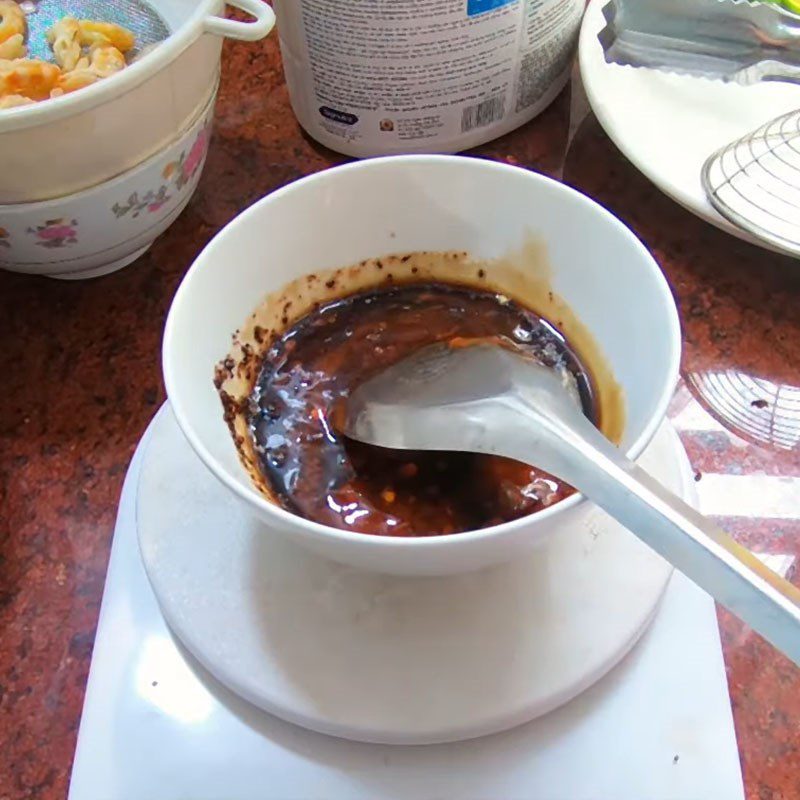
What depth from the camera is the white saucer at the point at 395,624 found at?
0.41 meters

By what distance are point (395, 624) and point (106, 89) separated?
311 millimetres

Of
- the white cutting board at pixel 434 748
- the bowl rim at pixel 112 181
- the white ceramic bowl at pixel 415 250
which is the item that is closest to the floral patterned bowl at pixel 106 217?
the bowl rim at pixel 112 181

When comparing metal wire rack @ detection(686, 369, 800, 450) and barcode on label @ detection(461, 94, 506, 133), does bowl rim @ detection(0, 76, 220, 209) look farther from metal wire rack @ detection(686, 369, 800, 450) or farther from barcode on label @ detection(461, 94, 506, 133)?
metal wire rack @ detection(686, 369, 800, 450)

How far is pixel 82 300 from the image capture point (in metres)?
0.64

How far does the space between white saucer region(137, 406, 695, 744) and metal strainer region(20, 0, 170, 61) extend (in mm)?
346

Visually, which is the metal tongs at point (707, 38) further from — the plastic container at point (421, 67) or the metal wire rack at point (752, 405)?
the metal wire rack at point (752, 405)

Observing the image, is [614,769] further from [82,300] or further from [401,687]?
[82,300]

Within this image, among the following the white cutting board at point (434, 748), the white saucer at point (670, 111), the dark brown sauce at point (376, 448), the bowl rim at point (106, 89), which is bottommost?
the white cutting board at point (434, 748)

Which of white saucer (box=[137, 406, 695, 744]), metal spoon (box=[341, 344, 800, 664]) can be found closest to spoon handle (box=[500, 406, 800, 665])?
metal spoon (box=[341, 344, 800, 664])

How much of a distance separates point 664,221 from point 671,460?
229mm

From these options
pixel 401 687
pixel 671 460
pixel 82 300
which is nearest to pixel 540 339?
pixel 671 460

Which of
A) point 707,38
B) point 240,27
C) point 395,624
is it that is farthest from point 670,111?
point 395,624

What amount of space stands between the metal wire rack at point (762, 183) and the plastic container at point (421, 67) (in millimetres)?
141

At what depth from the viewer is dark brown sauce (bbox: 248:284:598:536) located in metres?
0.44
